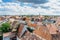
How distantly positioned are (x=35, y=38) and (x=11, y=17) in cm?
71

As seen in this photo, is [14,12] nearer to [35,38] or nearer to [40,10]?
[40,10]

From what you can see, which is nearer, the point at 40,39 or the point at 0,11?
the point at 40,39

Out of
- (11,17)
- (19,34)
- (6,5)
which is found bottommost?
(19,34)

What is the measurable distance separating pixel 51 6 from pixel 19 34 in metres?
0.81

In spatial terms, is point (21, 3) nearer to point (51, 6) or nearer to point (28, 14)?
point (28, 14)

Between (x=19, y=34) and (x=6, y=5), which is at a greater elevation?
(x=6, y=5)

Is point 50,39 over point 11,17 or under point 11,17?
under

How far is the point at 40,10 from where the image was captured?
2.91 metres

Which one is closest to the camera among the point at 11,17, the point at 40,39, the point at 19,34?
the point at 40,39

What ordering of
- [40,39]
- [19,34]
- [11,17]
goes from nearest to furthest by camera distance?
[40,39], [19,34], [11,17]

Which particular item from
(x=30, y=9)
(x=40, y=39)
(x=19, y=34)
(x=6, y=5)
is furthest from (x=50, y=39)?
(x=6, y=5)

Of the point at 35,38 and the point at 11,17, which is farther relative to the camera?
the point at 11,17

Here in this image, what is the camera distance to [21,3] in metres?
2.84

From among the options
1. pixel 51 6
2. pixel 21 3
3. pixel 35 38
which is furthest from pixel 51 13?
pixel 35 38
